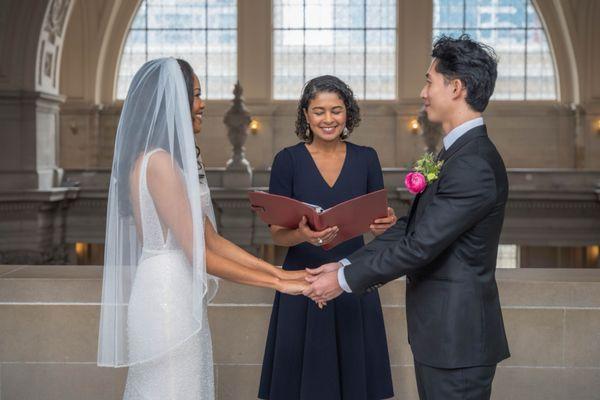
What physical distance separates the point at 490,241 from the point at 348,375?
123cm

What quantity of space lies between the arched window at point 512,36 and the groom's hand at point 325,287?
2650 cm

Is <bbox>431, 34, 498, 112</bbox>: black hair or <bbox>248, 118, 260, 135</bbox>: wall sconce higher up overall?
<bbox>248, 118, 260, 135</bbox>: wall sconce

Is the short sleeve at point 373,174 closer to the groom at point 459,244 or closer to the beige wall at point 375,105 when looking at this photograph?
the groom at point 459,244

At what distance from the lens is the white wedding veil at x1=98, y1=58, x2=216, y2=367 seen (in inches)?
130

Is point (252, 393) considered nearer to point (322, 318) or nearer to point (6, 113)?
point (322, 318)

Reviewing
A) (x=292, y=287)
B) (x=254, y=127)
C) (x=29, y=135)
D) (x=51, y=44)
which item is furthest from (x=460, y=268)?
(x=254, y=127)

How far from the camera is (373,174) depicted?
171 inches

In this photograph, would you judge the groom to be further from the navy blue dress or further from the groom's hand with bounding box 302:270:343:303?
the navy blue dress

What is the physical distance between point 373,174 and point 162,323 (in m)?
1.47

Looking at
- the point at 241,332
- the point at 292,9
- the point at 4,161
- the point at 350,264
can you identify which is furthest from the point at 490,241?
the point at 292,9

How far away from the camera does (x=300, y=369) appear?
13.7ft

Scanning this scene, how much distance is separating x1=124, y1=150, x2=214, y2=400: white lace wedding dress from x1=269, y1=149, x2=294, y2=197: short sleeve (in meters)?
1.02

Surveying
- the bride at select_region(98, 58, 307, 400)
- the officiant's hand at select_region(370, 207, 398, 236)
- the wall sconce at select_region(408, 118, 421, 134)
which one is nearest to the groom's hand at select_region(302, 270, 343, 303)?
the bride at select_region(98, 58, 307, 400)

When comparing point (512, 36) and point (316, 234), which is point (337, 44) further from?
point (316, 234)
